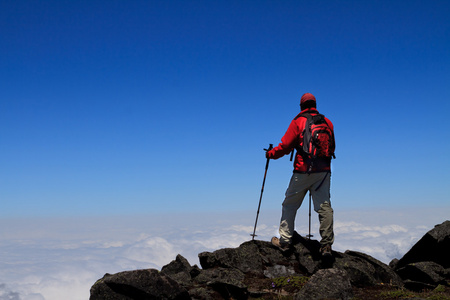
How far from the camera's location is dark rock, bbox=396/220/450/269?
16.4m

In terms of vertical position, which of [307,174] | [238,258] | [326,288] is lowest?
[326,288]

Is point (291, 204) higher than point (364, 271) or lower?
higher

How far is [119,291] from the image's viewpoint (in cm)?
1205

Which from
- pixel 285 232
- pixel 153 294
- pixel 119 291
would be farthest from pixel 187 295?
pixel 285 232

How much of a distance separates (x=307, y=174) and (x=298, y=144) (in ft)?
3.77

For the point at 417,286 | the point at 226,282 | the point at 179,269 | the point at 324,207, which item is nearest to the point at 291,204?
the point at 324,207

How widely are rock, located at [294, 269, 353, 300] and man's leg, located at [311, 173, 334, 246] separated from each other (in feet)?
6.35

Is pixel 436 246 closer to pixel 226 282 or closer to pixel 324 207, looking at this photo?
pixel 324 207

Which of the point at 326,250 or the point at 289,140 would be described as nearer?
the point at 289,140

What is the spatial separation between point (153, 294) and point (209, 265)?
13.8 ft

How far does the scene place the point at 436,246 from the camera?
1652 cm

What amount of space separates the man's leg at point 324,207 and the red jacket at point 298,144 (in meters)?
0.40

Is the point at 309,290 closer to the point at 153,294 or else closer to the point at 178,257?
the point at 153,294

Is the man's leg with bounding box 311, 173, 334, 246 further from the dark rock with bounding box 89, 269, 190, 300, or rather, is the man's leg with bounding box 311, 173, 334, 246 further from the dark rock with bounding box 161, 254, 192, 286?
the dark rock with bounding box 89, 269, 190, 300
